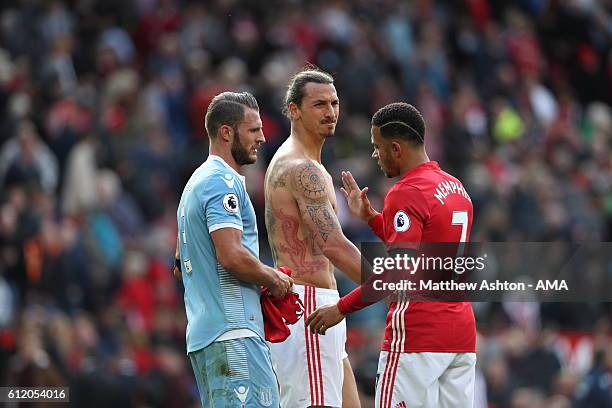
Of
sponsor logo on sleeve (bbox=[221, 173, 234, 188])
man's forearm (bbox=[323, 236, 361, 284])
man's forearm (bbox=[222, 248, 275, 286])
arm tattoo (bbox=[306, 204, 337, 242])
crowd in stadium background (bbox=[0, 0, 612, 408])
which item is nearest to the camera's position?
man's forearm (bbox=[222, 248, 275, 286])

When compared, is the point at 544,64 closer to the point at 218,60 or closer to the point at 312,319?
the point at 218,60

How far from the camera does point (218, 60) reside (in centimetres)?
1947

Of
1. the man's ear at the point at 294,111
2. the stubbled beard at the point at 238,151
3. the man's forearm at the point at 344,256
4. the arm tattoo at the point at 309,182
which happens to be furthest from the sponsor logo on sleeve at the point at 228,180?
the man's ear at the point at 294,111

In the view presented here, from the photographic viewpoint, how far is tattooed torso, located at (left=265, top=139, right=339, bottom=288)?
31.0 ft

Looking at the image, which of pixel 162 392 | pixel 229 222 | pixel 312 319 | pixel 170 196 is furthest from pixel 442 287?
pixel 170 196

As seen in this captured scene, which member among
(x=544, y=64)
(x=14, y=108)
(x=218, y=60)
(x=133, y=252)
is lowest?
(x=133, y=252)

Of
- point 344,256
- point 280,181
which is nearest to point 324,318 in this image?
point 344,256

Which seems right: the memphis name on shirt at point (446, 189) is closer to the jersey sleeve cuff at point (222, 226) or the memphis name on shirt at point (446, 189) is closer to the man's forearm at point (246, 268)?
the man's forearm at point (246, 268)

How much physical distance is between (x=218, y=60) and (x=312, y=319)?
1095 centimetres

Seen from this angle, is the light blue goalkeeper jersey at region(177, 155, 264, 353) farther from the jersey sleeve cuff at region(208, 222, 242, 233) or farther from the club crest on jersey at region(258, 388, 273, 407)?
the club crest on jersey at region(258, 388, 273, 407)

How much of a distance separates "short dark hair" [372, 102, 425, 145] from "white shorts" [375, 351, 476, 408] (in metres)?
1.39

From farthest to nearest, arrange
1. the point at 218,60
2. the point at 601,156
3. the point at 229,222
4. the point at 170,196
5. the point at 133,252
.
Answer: the point at 601,156, the point at 218,60, the point at 170,196, the point at 133,252, the point at 229,222

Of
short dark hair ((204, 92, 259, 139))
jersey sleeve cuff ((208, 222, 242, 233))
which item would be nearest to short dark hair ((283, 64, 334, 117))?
short dark hair ((204, 92, 259, 139))

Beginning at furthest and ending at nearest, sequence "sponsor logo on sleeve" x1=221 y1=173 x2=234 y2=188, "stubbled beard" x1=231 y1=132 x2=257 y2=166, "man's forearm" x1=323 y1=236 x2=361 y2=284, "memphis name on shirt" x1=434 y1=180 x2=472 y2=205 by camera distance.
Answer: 1. "man's forearm" x1=323 y1=236 x2=361 y2=284
2. "stubbled beard" x1=231 y1=132 x2=257 y2=166
3. "memphis name on shirt" x1=434 y1=180 x2=472 y2=205
4. "sponsor logo on sleeve" x1=221 y1=173 x2=234 y2=188
